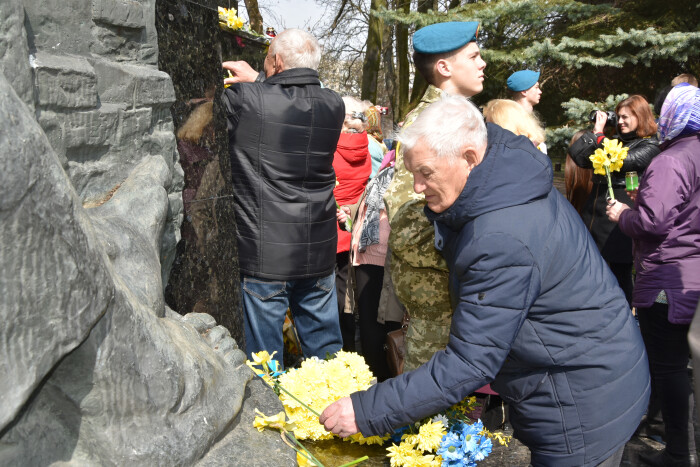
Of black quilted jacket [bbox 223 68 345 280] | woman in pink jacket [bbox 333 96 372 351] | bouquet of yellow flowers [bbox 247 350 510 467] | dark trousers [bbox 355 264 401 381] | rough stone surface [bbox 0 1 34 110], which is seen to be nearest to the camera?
rough stone surface [bbox 0 1 34 110]

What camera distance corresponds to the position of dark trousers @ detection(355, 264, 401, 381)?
3811 millimetres

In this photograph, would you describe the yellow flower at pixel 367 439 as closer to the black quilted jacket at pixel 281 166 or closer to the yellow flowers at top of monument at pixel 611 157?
the black quilted jacket at pixel 281 166

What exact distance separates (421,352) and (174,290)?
110 cm

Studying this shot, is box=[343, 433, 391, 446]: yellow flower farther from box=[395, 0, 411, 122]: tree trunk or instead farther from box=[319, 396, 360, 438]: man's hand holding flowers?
box=[395, 0, 411, 122]: tree trunk

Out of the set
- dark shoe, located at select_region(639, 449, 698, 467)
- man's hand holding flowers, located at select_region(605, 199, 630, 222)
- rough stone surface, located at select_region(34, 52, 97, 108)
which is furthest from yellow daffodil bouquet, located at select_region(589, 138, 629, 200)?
rough stone surface, located at select_region(34, 52, 97, 108)

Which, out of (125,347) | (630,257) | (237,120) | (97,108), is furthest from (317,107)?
(630,257)

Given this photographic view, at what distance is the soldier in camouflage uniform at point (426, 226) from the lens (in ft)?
8.82

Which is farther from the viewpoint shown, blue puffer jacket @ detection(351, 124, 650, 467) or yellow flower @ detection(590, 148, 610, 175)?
yellow flower @ detection(590, 148, 610, 175)

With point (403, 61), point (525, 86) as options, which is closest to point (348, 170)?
point (525, 86)

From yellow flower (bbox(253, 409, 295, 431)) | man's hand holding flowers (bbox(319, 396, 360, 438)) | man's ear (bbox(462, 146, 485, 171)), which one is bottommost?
man's hand holding flowers (bbox(319, 396, 360, 438))

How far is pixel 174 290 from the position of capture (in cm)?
242

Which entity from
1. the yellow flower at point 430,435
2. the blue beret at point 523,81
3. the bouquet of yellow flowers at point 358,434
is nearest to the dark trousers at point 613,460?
the bouquet of yellow flowers at point 358,434

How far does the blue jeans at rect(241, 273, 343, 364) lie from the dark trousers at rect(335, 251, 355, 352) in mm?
850

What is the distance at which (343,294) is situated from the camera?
14.9ft
